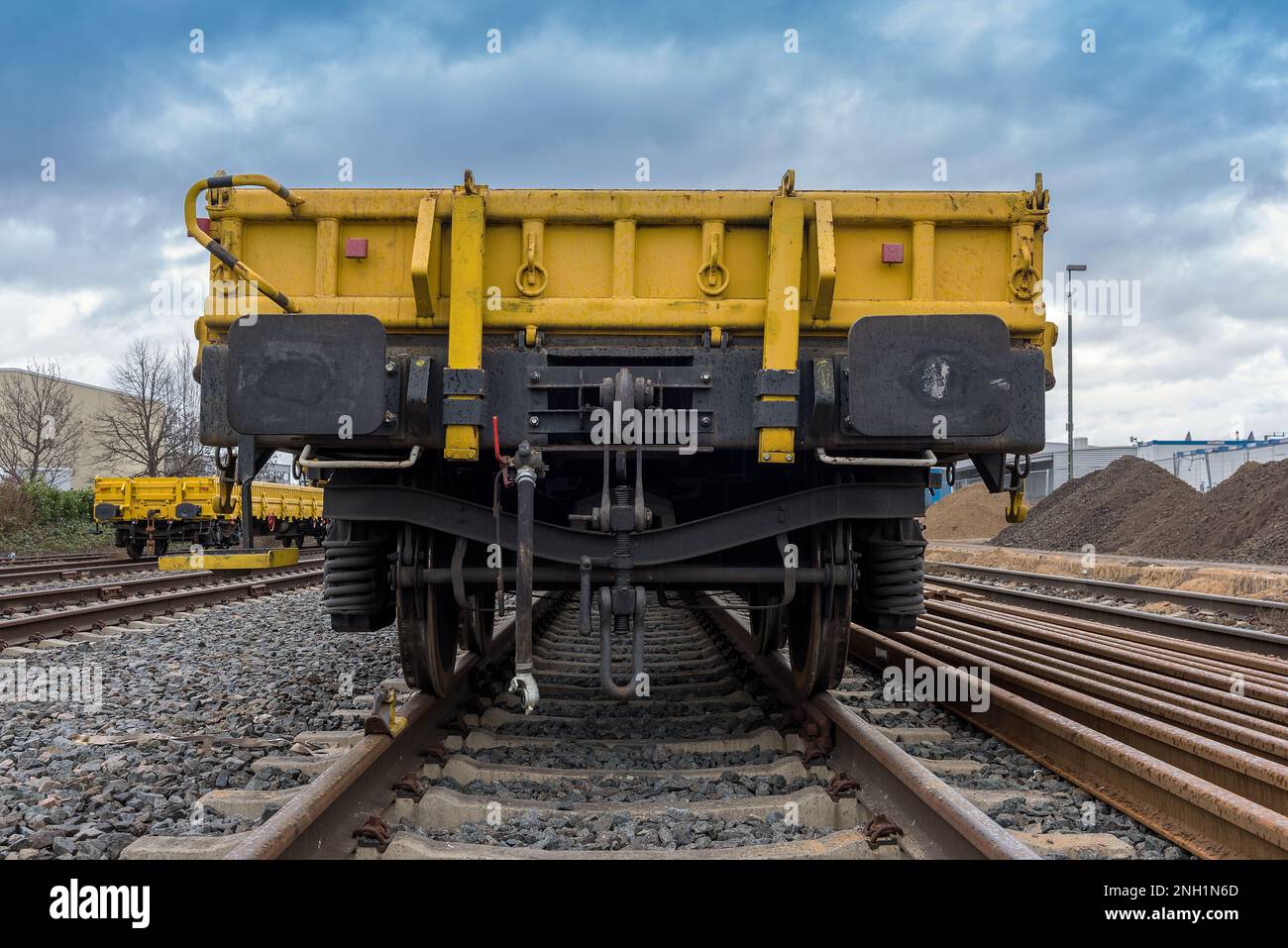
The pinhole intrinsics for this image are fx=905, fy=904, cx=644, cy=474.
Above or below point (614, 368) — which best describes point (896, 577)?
below

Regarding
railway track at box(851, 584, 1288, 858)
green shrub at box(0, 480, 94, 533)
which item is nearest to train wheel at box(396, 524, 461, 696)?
railway track at box(851, 584, 1288, 858)

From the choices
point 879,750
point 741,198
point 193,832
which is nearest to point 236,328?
point 193,832

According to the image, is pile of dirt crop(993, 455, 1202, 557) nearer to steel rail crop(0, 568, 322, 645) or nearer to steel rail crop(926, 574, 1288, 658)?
steel rail crop(926, 574, 1288, 658)

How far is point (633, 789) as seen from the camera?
348 centimetres

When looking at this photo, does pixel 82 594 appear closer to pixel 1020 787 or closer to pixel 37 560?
pixel 1020 787

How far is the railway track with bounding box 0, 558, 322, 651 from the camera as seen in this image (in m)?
7.83

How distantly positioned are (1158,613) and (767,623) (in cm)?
774

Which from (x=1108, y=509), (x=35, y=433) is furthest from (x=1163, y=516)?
(x=35, y=433)

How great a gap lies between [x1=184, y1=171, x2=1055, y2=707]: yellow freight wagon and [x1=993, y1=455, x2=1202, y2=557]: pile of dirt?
70.5ft

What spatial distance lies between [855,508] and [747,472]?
695 millimetres

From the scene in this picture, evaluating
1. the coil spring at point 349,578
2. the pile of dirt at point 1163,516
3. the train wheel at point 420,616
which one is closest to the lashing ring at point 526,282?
the train wheel at point 420,616

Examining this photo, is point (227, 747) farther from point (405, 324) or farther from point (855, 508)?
point (855, 508)

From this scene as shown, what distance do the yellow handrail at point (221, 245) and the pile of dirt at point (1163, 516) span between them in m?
18.5
